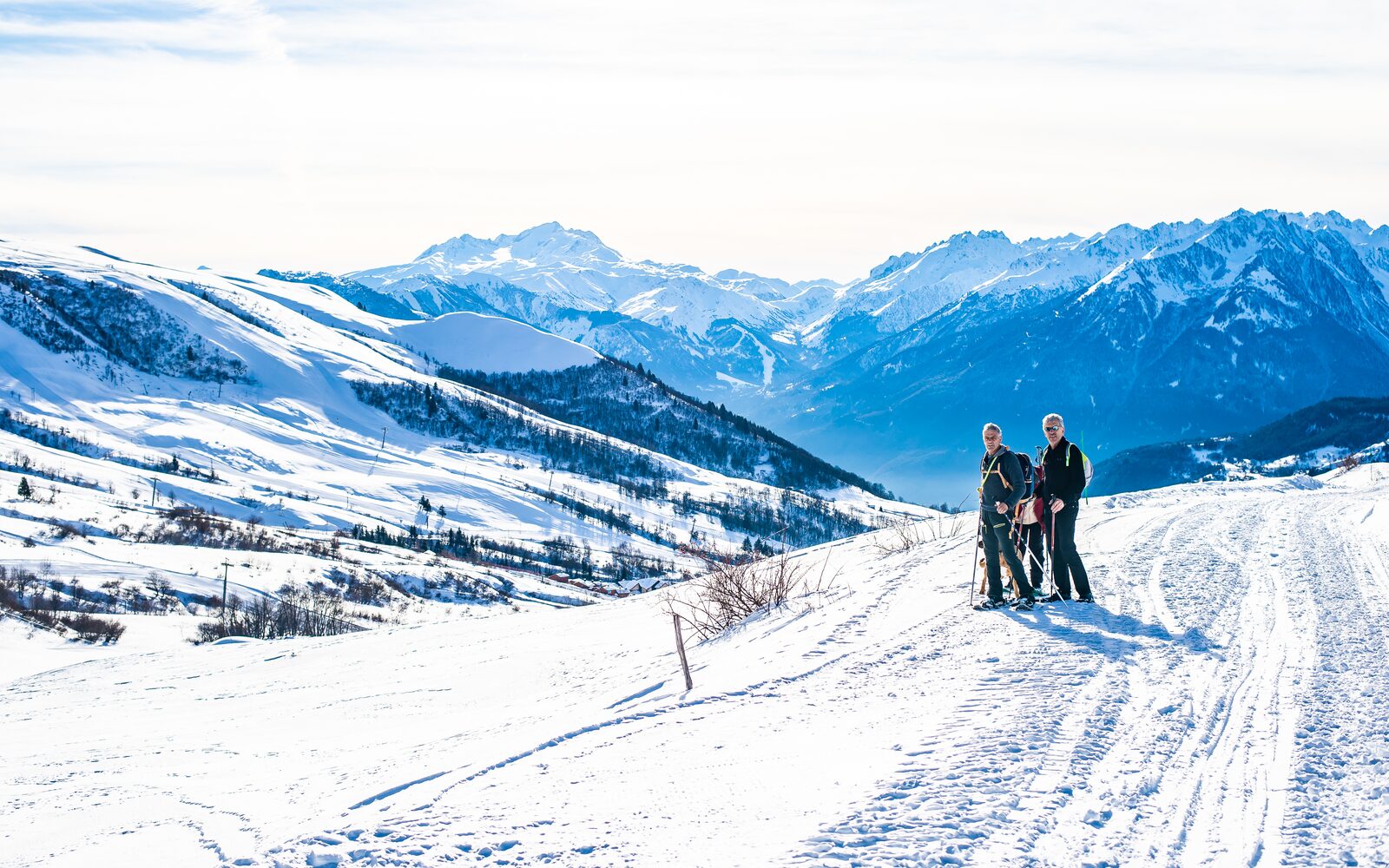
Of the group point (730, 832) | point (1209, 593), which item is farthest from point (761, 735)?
point (1209, 593)

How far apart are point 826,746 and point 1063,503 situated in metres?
6.21

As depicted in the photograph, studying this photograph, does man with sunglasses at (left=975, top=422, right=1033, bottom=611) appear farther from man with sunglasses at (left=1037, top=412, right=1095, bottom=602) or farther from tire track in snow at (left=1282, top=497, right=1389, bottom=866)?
tire track in snow at (left=1282, top=497, right=1389, bottom=866)

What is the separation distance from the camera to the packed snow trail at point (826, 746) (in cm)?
584

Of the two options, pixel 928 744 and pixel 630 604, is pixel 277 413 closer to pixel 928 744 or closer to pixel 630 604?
pixel 630 604

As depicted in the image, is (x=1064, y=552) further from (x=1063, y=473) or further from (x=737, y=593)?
(x=737, y=593)

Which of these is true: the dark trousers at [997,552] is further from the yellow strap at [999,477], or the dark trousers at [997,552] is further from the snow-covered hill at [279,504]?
the snow-covered hill at [279,504]

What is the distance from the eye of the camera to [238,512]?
118875mm

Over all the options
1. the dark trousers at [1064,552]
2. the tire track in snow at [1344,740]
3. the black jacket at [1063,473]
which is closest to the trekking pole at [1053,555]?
the dark trousers at [1064,552]

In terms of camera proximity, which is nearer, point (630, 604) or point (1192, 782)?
point (1192, 782)

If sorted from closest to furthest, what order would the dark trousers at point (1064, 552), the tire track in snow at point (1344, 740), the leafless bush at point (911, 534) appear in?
the tire track in snow at point (1344, 740) → the dark trousers at point (1064, 552) → the leafless bush at point (911, 534)

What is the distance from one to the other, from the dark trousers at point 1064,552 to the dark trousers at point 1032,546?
44 cm

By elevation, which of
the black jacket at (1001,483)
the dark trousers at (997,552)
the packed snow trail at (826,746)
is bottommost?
the packed snow trail at (826,746)

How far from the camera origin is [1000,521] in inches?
479

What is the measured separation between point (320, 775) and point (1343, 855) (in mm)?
7341
